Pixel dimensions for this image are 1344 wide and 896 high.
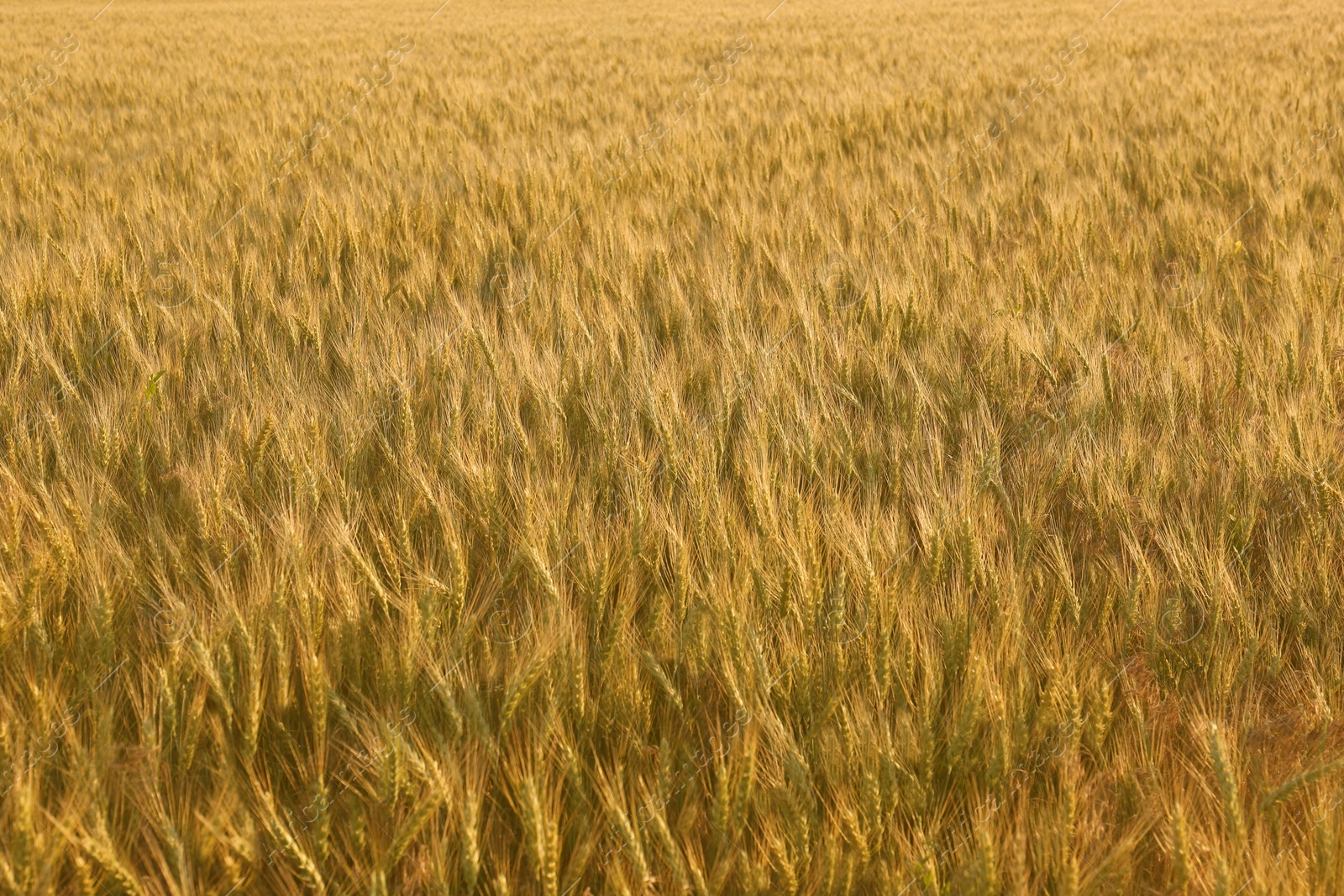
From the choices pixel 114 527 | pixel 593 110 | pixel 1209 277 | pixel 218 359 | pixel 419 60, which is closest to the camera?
pixel 114 527

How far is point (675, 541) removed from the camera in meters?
1.22

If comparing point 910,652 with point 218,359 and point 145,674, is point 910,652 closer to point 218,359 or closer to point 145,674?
Result: point 145,674

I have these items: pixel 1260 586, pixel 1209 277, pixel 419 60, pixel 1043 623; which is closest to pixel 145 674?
pixel 1043 623

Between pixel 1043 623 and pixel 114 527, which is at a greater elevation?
pixel 114 527

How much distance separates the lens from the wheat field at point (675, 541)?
34.3 inches

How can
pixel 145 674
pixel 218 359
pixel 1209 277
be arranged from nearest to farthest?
pixel 145 674
pixel 218 359
pixel 1209 277

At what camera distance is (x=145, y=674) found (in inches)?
40.0

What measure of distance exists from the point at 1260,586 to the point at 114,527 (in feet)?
5.19

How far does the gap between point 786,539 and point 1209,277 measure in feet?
5.62

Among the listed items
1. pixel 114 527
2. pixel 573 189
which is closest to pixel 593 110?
pixel 573 189

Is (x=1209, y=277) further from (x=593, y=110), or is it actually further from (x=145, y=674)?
(x=593, y=110)

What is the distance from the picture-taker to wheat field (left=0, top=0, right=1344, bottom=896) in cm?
87

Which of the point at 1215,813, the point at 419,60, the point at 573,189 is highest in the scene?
the point at 419,60

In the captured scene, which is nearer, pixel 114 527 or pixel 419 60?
pixel 114 527
